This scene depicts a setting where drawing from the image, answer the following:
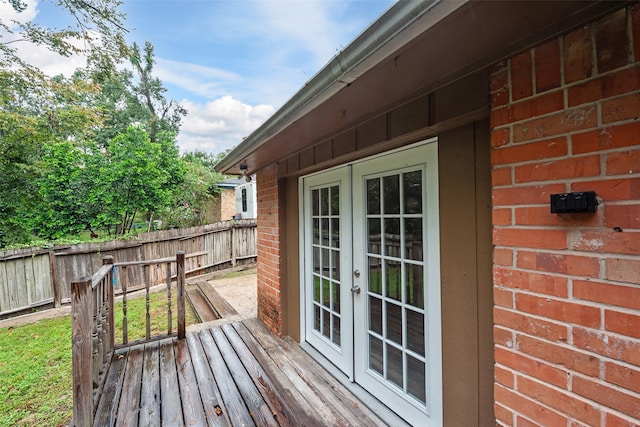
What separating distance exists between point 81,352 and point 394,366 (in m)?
2.25

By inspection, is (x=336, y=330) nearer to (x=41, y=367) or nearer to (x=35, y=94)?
(x=41, y=367)

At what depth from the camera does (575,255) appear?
3.41ft

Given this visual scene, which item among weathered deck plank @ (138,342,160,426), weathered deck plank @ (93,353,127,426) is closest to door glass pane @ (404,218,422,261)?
weathered deck plank @ (138,342,160,426)

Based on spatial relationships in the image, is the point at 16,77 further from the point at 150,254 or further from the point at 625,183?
the point at 625,183

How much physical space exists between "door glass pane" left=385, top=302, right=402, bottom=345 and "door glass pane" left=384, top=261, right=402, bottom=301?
0.26 ft

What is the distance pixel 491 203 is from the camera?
1443 mm

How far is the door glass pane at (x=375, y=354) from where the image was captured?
2326mm

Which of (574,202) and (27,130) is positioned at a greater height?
(27,130)

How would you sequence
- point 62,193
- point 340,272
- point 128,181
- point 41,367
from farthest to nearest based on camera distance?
1. point 128,181
2. point 62,193
3. point 41,367
4. point 340,272

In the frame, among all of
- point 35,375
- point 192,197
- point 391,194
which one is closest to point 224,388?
point 391,194

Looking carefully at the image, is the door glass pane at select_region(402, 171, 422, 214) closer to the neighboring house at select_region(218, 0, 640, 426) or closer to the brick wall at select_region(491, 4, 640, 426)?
the neighboring house at select_region(218, 0, 640, 426)

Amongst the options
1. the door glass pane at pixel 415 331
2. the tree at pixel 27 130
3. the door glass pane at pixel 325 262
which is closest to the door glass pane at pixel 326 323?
the door glass pane at pixel 325 262

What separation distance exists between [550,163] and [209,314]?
5259 millimetres

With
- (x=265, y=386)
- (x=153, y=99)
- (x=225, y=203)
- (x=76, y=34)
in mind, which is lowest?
(x=265, y=386)
